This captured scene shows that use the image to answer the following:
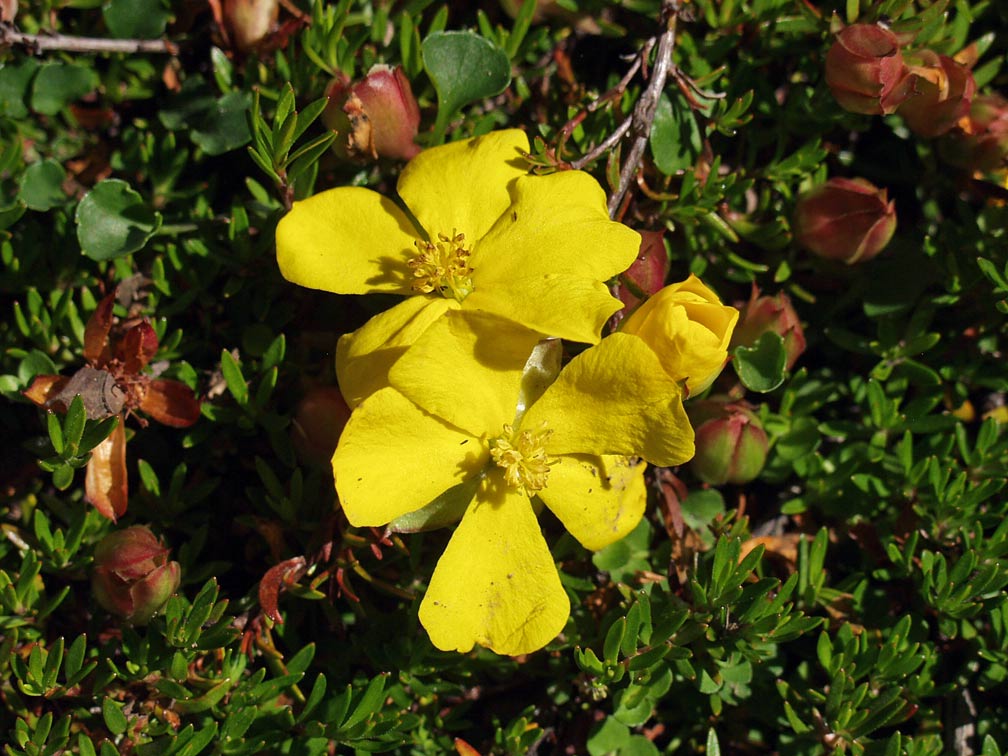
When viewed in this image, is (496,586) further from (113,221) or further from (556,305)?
(113,221)

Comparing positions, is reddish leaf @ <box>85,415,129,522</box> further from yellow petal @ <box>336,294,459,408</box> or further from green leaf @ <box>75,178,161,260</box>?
yellow petal @ <box>336,294,459,408</box>

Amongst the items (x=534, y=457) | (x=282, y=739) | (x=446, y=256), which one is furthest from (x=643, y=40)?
(x=282, y=739)

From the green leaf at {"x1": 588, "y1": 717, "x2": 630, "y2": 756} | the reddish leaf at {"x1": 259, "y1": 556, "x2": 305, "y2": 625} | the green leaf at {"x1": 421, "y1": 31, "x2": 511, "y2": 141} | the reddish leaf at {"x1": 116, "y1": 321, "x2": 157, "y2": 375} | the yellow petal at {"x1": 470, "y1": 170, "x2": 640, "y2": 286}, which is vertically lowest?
the green leaf at {"x1": 588, "y1": 717, "x2": 630, "y2": 756}

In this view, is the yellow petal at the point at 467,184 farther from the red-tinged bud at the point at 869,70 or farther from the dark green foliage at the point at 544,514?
the red-tinged bud at the point at 869,70

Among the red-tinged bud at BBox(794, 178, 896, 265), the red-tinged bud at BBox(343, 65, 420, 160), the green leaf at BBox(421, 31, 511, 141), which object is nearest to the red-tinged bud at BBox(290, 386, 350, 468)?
the red-tinged bud at BBox(343, 65, 420, 160)

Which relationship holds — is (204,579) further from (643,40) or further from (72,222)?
(643,40)

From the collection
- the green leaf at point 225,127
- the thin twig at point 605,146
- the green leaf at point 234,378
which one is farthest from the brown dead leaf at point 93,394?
the thin twig at point 605,146
